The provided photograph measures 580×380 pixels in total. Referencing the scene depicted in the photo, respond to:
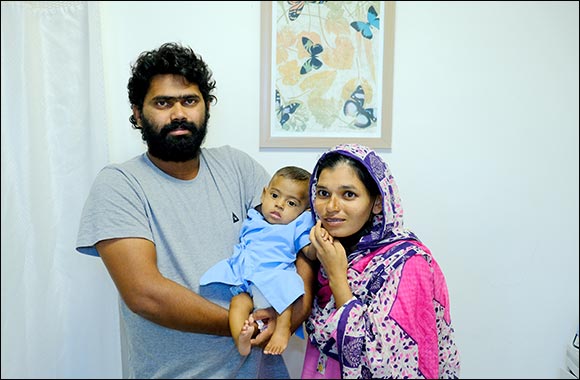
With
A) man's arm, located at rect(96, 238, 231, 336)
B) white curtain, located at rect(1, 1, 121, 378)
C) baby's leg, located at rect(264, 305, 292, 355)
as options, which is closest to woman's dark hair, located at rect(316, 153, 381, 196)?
baby's leg, located at rect(264, 305, 292, 355)

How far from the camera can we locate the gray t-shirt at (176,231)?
108 centimetres

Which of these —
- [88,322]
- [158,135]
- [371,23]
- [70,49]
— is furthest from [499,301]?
[70,49]

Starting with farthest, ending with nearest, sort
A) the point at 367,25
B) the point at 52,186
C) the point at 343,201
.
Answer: the point at 52,186, the point at 367,25, the point at 343,201

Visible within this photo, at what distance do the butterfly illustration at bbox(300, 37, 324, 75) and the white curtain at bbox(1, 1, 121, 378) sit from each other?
58cm

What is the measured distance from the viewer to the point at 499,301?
4.71 ft

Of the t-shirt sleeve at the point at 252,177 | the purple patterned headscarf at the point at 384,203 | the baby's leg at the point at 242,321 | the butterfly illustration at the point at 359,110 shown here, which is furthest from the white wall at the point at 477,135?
the baby's leg at the point at 242,321

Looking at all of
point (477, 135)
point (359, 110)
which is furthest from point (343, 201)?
point (477, 135)

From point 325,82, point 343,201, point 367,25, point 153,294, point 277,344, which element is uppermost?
point 367,25

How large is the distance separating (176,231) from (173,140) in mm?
231

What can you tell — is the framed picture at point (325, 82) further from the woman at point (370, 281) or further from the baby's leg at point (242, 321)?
the baby's leg at point (242, 321)

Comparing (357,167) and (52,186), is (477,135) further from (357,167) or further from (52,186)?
(52,186)

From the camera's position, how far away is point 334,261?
38.1 inches

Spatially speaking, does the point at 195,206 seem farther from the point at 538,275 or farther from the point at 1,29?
the point at 538,275

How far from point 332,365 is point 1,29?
1452mm
